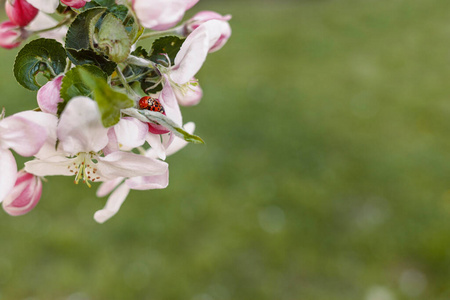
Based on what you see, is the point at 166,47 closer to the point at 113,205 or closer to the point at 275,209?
the point at 113,205

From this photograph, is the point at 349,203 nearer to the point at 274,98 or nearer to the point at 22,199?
the point at 274,98

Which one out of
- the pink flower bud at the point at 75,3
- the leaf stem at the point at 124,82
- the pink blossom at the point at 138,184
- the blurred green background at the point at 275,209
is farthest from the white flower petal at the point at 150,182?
the blurred green background at the point at 275,209

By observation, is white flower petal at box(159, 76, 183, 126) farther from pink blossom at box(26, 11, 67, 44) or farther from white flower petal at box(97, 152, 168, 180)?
pink blossom at box(26, 11, 67, 44)

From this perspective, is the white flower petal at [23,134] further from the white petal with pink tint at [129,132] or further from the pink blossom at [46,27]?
the pink blossom at [46,27]

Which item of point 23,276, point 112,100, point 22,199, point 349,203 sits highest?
point 112,100

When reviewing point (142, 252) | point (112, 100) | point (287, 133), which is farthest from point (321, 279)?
point (112, 100)

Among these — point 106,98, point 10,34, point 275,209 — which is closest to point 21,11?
point 10,34
